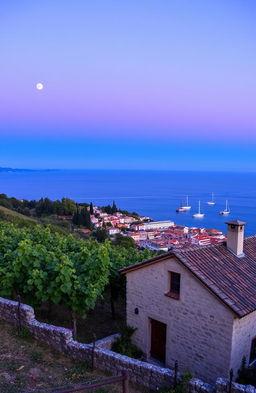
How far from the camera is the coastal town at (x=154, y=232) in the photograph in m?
62.2

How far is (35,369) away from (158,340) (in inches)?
204

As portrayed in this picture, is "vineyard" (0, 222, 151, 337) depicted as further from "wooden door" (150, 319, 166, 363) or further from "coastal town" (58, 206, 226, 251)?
"coastal town" (58, 206, 226, 251)

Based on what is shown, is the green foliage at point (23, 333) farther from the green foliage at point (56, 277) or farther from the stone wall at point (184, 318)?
the stone wall at point (184, 318)

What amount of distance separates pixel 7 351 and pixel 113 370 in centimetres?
292

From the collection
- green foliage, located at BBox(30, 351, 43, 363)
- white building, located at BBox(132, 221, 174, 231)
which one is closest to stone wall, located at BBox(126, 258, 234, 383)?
green foliage, located at BBox(30, 351, 43, 363)

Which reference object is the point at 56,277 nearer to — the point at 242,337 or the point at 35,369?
the point at 35,369

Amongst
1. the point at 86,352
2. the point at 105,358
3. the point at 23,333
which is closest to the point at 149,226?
the point at 23,333

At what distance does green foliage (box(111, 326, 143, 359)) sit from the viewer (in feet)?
37.2

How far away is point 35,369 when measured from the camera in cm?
800

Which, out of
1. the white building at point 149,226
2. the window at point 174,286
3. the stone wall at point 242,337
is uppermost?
the window at point 174,286

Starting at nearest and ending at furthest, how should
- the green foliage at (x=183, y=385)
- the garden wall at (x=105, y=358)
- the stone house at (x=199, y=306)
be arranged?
the garden wall at (x=105, y=358) → the green foliage at (x=183, y=385) → the stone house at (x=199, y=306)

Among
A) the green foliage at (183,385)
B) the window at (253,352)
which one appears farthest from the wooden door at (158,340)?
the green foliage at (183,385)

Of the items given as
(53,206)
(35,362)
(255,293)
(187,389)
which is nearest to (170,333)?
(255,293)

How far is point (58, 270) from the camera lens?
10.0 m
